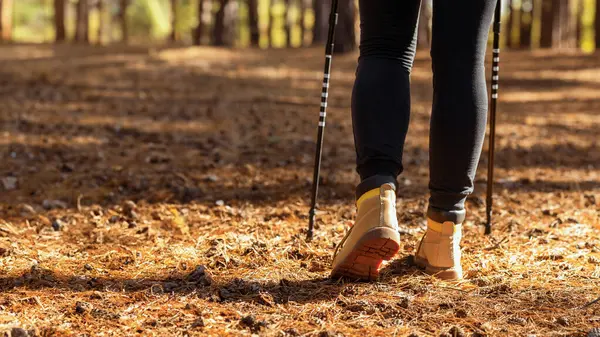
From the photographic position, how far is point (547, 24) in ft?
65.6

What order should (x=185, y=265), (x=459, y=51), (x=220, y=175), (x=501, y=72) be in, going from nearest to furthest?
(x=459, y=51)
(x=185, y=265)
(x=220, y=175)
(x=501, y=72)

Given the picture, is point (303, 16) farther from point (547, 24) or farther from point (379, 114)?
point (379, 114)

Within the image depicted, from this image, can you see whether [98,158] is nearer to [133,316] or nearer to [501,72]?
[133,316]

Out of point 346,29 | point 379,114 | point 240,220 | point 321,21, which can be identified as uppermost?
point 321,21

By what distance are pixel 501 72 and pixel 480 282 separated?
12.2 metres

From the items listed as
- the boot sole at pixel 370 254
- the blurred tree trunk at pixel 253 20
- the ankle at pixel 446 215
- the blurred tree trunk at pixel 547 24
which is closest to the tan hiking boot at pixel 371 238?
the boot sole at pixel 370 254

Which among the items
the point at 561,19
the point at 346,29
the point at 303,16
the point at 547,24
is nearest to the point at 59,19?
the point at 346,29

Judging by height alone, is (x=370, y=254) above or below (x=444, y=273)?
above

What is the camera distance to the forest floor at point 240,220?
2.55 m

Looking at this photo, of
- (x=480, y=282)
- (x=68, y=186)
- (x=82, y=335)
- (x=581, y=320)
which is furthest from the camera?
(x=68, y=186)

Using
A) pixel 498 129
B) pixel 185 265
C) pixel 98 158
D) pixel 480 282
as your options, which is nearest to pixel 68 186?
pixel 98 158

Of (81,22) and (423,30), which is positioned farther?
(81,22)

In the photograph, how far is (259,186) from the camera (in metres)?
5.23

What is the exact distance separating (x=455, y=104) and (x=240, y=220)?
1.92m
